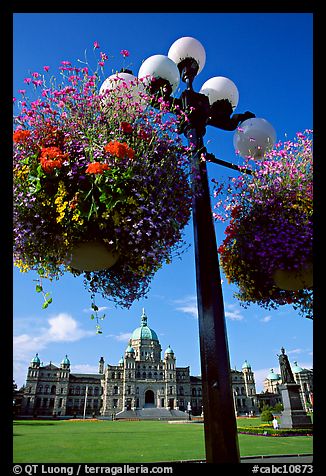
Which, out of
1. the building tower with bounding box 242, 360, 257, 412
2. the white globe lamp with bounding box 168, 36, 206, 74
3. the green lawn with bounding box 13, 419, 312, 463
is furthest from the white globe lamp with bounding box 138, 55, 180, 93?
the building tower with bounding box 242, 360, 257, 412

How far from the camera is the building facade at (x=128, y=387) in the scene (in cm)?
7381

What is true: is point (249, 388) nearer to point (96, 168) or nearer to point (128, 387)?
point (128, 387)

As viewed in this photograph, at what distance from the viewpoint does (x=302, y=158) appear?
9.93 ft

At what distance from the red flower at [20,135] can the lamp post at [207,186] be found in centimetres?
122

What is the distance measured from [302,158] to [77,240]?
7.03 ft

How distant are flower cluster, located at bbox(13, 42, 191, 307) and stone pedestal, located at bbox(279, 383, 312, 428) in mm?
18871

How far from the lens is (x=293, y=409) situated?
59.8 feet

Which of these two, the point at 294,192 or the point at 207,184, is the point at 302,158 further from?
the point at 207,184

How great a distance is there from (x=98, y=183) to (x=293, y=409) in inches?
799

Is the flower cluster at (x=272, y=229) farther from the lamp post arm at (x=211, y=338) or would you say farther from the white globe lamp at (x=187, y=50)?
the white globe lamp at (x=187, y=50)

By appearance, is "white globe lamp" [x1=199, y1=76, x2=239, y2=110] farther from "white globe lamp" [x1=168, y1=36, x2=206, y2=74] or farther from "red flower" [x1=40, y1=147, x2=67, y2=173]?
"red flower" [x1=40, y1=147, x2=67, y2=173]

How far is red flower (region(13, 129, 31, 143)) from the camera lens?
227 centimetres

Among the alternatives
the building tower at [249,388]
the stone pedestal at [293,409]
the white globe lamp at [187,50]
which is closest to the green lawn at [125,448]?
the white globe lamp at [187,50]

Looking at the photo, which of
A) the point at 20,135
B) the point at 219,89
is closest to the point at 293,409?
the point at 219,89
